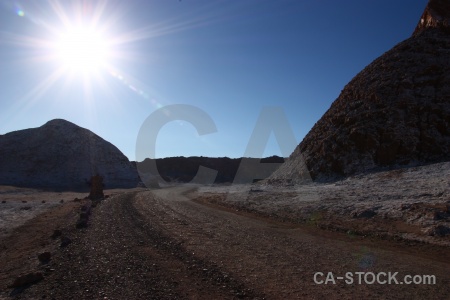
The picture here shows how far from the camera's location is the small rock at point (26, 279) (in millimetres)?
7312

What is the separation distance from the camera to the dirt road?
255 inches

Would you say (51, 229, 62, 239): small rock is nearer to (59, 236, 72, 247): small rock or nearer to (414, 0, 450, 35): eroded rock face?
(59, 236, 72, 247): small rock

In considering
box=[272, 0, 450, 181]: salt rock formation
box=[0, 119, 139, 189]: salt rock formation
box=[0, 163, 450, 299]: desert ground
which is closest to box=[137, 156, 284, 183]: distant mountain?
box=[0, 119, 139, 189]: salt rock formation

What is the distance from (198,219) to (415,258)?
8.77m

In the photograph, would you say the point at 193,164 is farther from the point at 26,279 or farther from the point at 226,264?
the point at 26,279

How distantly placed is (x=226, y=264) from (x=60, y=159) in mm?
60257

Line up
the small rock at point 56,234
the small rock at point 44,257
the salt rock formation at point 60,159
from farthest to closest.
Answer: the salt rock formation at point 60,159 → the small rock at point 56,234 → the small rock at point 44,257

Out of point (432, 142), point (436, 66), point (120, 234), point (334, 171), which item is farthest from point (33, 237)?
point (436, 66)

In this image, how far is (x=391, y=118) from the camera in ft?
94.2

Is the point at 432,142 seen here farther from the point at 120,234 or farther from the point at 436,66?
the point at 120,234

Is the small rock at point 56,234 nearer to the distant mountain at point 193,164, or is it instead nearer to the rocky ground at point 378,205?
the rocky ground at point 378,205

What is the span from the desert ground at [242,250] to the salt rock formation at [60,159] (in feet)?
133

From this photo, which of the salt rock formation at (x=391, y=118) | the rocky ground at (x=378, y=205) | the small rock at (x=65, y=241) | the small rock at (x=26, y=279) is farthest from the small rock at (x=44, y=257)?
the salt rock formation at (x=391, y=118)

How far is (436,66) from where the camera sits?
31234 millimetres
